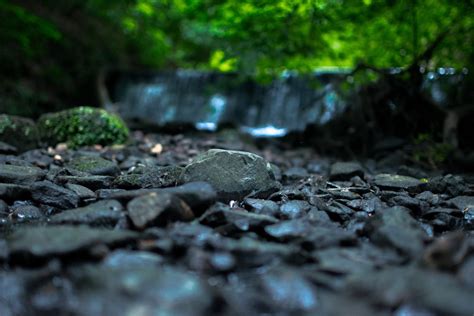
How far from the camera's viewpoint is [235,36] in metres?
5.91

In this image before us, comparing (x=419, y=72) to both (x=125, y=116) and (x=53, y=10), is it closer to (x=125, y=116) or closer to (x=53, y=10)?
(x=125, y=116)

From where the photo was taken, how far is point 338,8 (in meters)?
5.36

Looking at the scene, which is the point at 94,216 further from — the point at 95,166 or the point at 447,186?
the point at 447,186

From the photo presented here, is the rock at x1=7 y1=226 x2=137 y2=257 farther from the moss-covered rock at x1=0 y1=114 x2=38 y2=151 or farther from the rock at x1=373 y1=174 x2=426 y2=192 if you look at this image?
the moss-covered rock at x1=0 y1=114 x2=38 y2=151

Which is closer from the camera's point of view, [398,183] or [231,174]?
[231,174]

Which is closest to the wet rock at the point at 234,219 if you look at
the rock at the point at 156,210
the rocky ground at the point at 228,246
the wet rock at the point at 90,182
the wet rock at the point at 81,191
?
the rocky ground at the point at 228,246

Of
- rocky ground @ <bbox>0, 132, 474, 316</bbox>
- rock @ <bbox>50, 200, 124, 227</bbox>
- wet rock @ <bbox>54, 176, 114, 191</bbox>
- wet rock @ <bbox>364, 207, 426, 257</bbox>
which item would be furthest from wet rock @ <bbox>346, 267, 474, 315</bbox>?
wet rock @ <bbox>54, 176, 114, 191</bbox>

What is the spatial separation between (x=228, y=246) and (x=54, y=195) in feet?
5.36

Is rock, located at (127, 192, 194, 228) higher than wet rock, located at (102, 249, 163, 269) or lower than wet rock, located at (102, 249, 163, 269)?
higher

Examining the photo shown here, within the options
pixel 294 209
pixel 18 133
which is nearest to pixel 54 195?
pixel 294 209

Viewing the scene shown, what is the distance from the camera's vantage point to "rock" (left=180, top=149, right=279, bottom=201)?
3004 millimetres

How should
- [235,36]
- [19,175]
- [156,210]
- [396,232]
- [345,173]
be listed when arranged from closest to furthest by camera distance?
[396,232], [156,210], [19,175], [345,173], [235,36]

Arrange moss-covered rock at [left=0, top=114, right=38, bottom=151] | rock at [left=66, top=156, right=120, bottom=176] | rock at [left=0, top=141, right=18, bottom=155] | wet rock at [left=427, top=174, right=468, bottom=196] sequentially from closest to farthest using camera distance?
wet rock at [left=427, top=174, right=468, bottom=196] → rock at [left=66, top=156, right=120, bottom=176] → rock at [left=0, top=141, right=18, bottom=155] → moss-covered rock at [left=0, top=114, right=38, bottom=151]

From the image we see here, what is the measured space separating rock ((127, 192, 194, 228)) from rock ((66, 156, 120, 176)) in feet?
4.66
